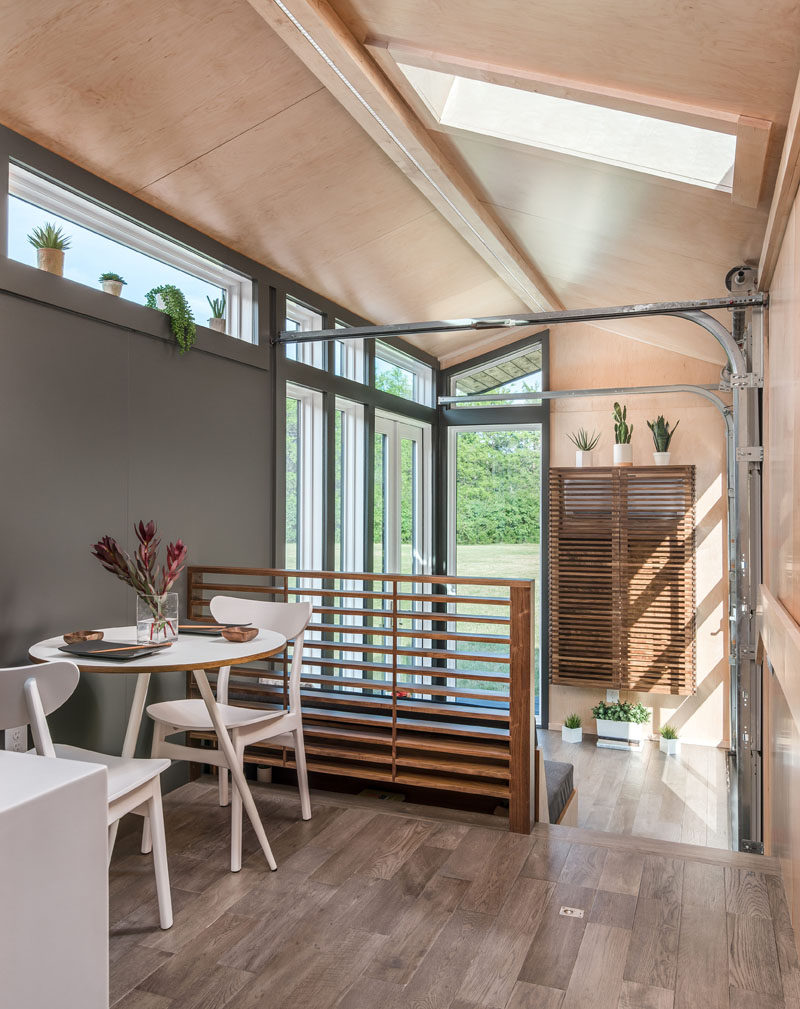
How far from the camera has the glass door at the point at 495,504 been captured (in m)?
6.91

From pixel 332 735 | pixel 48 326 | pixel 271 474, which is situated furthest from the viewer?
pixel 271 474

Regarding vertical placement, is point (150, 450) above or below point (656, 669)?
above

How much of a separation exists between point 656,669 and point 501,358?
2.99 metres

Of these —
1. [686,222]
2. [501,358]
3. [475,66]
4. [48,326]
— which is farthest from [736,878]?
[501,358]

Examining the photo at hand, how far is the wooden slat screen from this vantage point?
20.3 ft

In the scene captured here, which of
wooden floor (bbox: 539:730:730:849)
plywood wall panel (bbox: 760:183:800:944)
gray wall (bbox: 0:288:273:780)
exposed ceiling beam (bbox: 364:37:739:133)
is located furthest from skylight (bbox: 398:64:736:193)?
wooden floor (bbox: 539:730:730:849)

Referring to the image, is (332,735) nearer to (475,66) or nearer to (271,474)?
Result: (271,474)

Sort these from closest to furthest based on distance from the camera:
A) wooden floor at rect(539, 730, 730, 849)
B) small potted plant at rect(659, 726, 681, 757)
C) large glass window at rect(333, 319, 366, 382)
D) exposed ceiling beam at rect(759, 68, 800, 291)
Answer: exposed ceiling beam at rect(759, 68, 800, 291)
wooden floor at rect(539, 730, 730, 849)
large glass window at rect(333, 319, 366, 382)
small potted plant at rect(659, 726, 681, 757)

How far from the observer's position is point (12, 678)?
1.73 meters

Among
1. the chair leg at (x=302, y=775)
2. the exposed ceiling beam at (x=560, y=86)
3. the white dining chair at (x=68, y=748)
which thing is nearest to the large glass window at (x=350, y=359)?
the exposed ceiling beam at (x=560, y=86)

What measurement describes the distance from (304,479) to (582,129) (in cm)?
266

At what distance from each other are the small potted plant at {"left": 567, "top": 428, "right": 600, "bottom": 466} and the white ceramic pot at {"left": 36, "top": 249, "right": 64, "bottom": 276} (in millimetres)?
4590

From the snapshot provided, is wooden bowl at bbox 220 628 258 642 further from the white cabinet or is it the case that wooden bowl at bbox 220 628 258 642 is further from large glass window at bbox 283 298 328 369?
large glass window at bbox 283 298 328 369

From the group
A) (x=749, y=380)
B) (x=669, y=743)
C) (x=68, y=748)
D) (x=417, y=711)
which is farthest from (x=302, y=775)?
(x=669, y=743)
